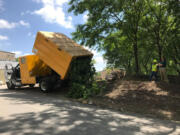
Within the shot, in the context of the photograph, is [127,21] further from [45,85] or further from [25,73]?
[25,73]

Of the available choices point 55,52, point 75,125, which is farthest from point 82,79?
point 75,125

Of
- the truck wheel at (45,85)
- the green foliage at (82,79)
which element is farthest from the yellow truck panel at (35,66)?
the green foliage at (82,79)

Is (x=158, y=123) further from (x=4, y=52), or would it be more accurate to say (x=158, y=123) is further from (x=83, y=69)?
(x=4, y=52)

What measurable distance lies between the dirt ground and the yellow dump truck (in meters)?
2.43

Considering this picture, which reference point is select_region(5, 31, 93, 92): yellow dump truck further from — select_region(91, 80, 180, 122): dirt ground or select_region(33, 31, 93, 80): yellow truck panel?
select_region(91, 80, 180, 122): dirt ground

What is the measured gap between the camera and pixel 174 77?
9.50m

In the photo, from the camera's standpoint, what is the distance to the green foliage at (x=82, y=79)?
23.2 ft

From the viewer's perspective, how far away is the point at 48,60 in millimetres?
7656

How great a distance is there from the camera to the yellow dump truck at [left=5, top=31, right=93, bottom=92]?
718 cm

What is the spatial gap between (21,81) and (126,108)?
7319mm

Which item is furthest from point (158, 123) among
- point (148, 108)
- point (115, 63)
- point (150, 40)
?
point (115, 63)

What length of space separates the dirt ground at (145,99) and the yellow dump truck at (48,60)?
2.43 metres

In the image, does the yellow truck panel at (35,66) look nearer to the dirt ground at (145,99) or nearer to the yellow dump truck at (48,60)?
the yellow dump truck at (48,60)

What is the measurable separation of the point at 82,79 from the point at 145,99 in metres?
3.39
